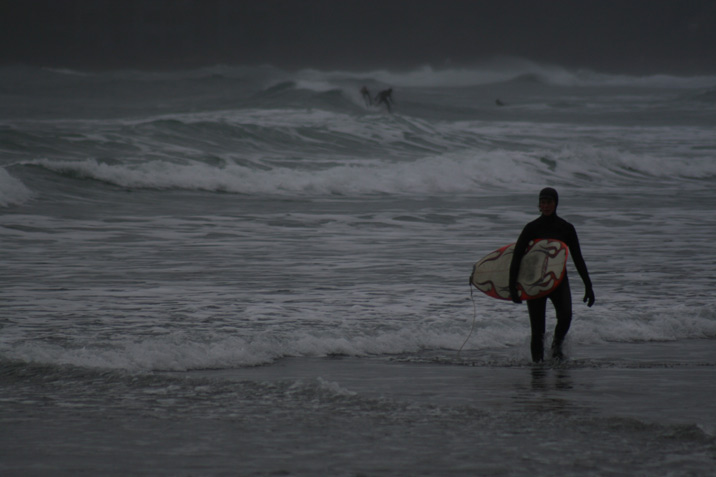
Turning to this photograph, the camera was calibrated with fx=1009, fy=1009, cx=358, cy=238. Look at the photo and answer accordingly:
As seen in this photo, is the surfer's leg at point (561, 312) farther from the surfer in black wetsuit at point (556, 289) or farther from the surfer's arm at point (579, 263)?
the surfer's arm at point (579, 263)

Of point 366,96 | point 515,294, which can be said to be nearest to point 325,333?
point 515,294

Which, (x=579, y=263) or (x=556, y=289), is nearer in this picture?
(x=556, y=289)

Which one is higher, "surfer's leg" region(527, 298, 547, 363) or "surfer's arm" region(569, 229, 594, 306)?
"surfer's arm" region(569, 229, 594, 306)

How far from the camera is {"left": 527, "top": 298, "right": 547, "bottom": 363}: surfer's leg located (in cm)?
668

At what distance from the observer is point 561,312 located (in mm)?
6699

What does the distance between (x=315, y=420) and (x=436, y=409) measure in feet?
2.06

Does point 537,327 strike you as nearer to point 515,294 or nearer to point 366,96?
point 515,294

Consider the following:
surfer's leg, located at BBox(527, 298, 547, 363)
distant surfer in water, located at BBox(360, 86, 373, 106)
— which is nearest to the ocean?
surfer's leg, located at BBox(527, 298, 547, 363)

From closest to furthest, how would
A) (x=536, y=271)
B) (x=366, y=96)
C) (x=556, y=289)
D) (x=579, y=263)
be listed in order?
1. (x=536, y=271)
2. (x=556, y=289)
3. (x=579, y=263)
4. (x=366, y=96)

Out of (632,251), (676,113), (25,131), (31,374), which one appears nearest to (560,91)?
(676,113)

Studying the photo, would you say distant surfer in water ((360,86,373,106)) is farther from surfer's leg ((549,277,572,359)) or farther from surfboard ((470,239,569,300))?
surfer's leg ((549,277,572,359))

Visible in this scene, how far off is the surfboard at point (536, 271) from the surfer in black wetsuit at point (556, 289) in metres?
0.05

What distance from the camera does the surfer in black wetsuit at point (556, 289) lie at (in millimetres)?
6605

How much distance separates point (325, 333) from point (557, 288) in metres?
1.68
